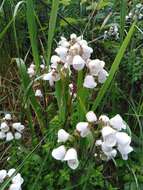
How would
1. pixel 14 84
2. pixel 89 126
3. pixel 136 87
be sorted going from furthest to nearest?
pixel 14 84, pixel 136 87, pixel 89 126

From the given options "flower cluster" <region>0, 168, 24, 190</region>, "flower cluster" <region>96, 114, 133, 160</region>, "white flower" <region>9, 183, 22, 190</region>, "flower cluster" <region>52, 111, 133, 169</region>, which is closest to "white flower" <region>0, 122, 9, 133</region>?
"flower cluster" <region>0, 168, 24, 190</region>

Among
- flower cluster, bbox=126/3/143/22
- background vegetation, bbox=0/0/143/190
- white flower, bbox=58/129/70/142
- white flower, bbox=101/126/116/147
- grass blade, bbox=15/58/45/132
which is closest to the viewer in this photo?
white flower, bbox=101/126/116/147

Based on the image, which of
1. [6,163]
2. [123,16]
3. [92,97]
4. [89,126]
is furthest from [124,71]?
[89,126]

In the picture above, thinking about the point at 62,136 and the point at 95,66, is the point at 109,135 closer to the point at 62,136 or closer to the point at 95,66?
the point at 62,136

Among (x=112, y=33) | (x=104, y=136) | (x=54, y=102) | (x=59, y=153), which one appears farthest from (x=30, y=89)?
(x=112, y=33)

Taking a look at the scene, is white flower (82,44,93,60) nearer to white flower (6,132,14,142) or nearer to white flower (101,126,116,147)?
white flower (101,126,116,147)

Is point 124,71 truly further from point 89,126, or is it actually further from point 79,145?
point 89,126

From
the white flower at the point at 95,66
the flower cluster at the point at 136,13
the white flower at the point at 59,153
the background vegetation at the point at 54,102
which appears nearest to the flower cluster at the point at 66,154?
the white flower at the point at 59,153
